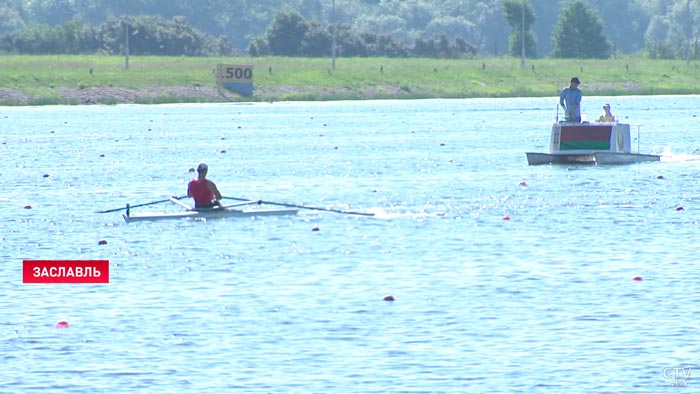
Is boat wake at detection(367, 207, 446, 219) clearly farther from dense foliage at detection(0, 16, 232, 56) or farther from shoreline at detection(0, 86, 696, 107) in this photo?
dense foliage at detection(0, 16, 232, 56)

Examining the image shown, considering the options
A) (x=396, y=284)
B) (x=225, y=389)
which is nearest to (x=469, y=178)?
(x=396, y=284)

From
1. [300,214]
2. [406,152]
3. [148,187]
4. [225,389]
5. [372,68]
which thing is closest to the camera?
[225,389]

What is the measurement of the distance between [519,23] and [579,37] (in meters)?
6.21

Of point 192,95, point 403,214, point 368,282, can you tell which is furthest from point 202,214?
point 192,95

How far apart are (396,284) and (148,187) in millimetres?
21060

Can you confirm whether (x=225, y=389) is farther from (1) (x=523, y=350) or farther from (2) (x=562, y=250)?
(2) (x=562, y=250)

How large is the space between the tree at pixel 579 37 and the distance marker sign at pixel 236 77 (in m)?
47.8

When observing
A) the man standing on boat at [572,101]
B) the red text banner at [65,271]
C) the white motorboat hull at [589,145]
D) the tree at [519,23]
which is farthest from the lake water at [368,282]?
the tree at [519,23]

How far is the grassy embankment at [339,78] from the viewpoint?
113m

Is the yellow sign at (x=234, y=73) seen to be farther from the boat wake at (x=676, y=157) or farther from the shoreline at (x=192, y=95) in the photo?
the boat wake at (x=676, y=157)

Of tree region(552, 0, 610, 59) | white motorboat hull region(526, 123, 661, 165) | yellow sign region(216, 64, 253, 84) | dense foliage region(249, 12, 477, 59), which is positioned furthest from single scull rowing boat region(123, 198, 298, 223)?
tree region(552, 0, 610, 59)

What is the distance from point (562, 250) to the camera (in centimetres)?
2825

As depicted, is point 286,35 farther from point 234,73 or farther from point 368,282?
point 368,282

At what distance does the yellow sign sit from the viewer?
116 m
